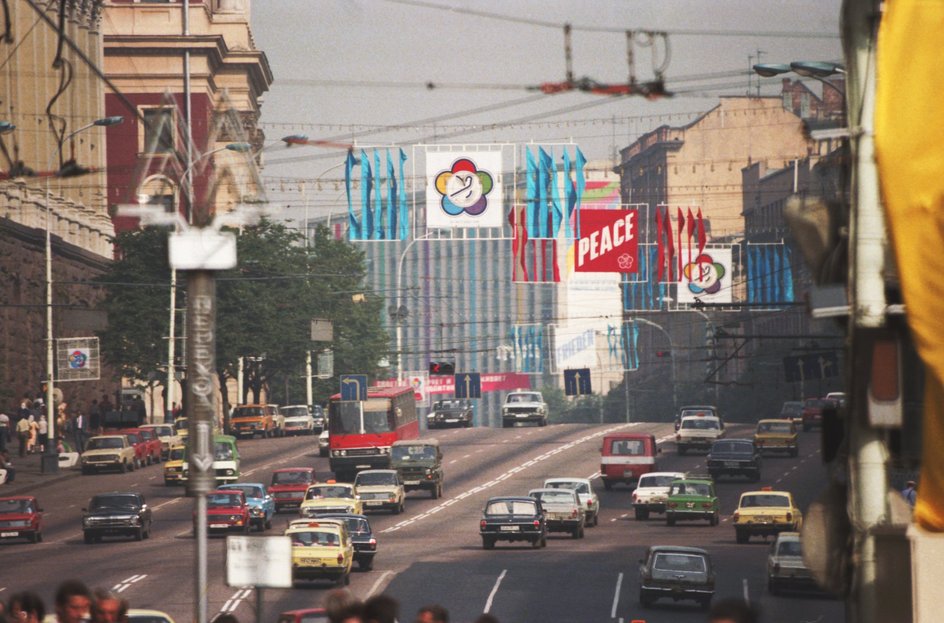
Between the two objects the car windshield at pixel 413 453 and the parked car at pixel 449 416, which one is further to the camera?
the parked car at pixel 449 416

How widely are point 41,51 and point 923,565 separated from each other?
3320 inches

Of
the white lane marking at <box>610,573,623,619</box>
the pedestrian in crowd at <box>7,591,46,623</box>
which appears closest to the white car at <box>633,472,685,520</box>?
the white lane marking at <box>610,573,623,619</box>

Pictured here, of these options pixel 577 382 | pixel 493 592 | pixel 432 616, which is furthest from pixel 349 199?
pixel 577 382

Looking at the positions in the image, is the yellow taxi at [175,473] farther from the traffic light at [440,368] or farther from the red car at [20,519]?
the traffic light at [440,368]

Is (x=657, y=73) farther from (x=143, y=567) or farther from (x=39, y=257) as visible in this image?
(x=39, y=257)

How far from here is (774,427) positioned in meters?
Result: 80.9

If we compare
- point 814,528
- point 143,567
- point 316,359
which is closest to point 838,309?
point 814,528

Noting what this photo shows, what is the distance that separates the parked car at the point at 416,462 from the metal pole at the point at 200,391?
52.3 metres

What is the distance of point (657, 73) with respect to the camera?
76.2 ft

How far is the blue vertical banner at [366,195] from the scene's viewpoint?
223ft

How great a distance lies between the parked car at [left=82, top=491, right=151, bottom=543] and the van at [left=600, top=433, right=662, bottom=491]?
2291 cm

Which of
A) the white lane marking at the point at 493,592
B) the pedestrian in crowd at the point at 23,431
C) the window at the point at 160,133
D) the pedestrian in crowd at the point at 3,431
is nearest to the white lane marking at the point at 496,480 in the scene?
the white lane marking at the point at 493,592

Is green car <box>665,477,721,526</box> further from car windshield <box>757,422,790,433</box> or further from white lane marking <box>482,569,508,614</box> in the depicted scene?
car windshield <box>757,422,790,433</box>

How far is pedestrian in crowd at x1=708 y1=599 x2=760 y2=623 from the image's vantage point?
10.0m
